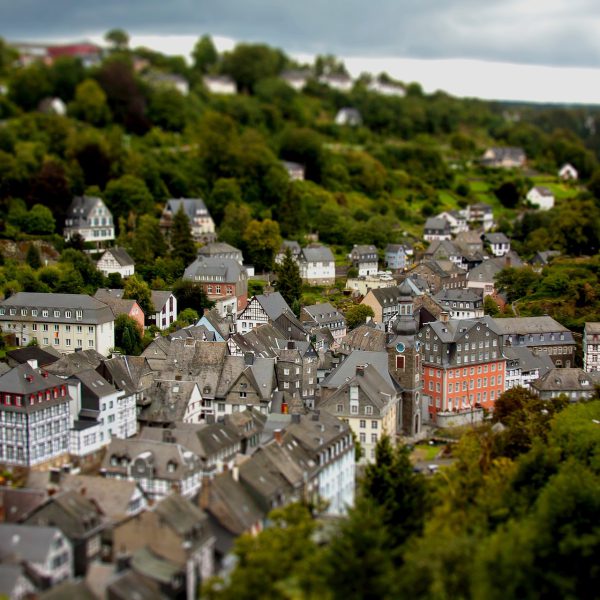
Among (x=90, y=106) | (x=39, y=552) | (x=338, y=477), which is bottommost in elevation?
(x=338, y=477)

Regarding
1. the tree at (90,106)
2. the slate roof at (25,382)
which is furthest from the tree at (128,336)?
the tree at (90,106)

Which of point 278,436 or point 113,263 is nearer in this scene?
point 278,436

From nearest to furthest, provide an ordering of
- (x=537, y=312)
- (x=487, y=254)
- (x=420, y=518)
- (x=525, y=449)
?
(x=420, y=518)
(x=525, y=449)
(x=537, y=312)
(x=487, y=254)

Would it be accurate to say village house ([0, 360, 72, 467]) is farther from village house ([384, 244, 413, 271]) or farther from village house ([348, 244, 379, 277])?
village house ([384, 244, 413, 271])

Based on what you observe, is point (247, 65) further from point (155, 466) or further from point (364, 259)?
point (155, 466)

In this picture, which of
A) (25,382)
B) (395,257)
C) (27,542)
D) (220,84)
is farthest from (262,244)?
(220,84)

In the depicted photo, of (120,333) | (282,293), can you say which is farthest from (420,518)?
(282,293)

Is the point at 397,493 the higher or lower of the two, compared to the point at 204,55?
lower

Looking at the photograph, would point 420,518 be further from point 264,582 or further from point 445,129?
point 445,129
